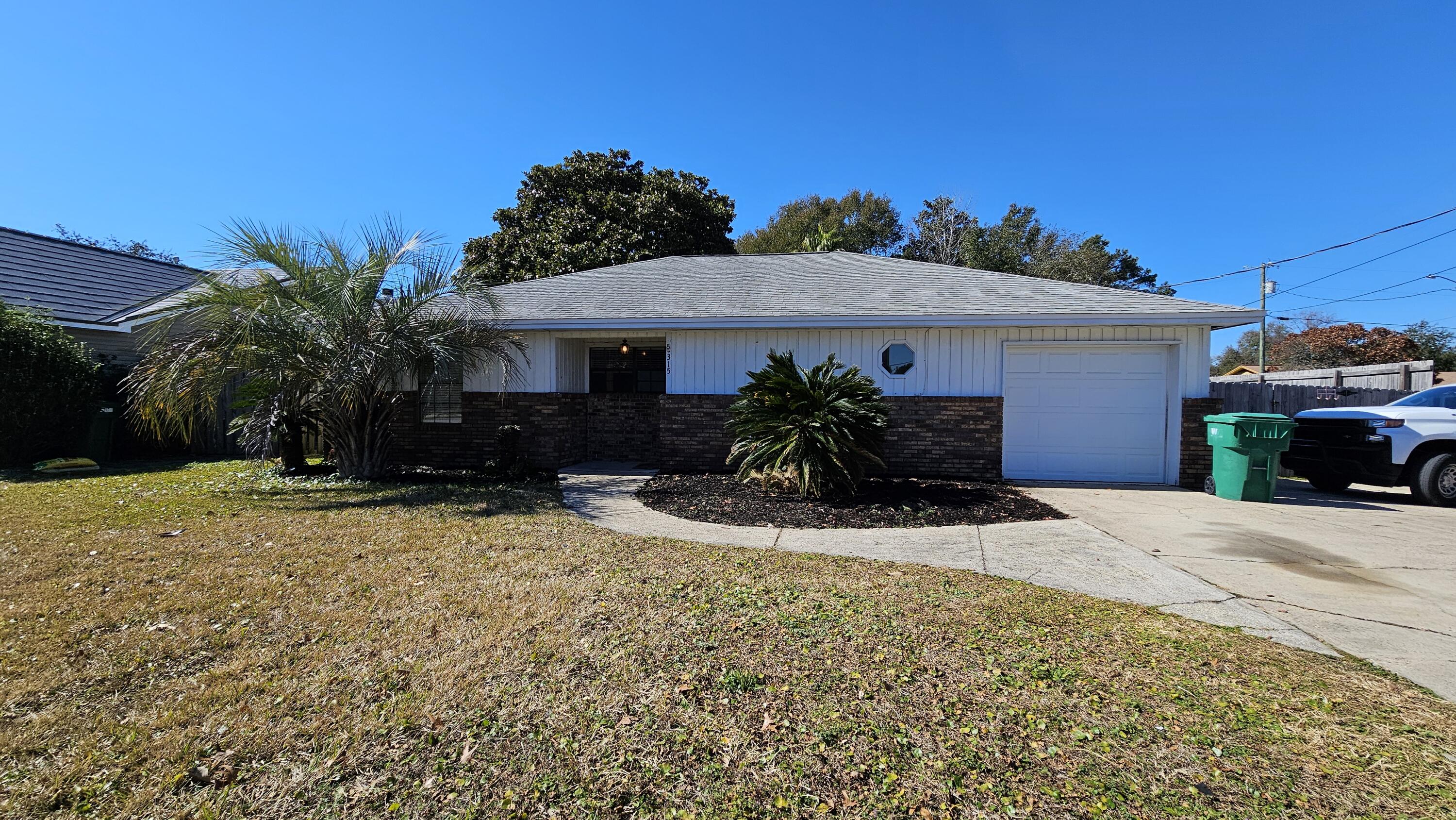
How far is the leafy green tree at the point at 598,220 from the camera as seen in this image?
71.9 feet

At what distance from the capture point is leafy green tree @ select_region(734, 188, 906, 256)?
103 ft

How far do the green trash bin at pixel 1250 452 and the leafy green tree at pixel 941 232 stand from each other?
20.7 m

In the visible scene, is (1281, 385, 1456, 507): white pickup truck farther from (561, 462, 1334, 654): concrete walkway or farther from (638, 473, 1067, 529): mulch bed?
(561, 462, 1334, 654): concrete walkway

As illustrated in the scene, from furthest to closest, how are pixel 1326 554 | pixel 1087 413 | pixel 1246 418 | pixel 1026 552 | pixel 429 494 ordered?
pixel 1087 413 < pixel 429 494 < pixel 1246 418 < pixel 1026 552 < pixel 1326 554

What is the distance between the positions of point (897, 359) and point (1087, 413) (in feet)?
9.83

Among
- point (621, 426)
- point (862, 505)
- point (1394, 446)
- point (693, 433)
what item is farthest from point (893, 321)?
point (1394, 446)

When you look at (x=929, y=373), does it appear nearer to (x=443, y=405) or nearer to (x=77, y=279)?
(x=443, y=405)

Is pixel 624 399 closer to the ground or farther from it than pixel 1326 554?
farther from it

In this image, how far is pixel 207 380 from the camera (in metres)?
7.53

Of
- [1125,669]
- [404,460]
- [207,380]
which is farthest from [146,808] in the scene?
[404,460]

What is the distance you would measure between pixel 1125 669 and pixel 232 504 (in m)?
8.92

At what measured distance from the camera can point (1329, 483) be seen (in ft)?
27.9

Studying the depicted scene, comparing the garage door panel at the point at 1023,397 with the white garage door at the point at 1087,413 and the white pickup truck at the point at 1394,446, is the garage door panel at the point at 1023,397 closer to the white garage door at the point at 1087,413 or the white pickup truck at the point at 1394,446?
the white garage door at the point at 1087,413

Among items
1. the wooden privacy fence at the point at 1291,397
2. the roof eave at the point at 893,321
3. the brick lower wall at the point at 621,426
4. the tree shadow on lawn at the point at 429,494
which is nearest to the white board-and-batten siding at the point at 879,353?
the roof eave at the point at 893,321
